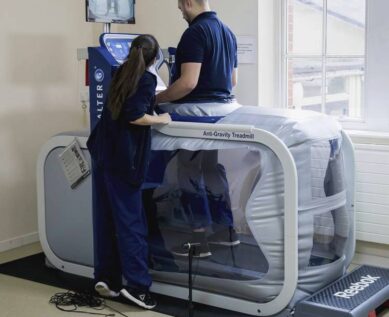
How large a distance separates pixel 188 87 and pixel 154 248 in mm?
929

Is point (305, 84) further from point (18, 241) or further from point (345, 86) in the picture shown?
point (18, 241)

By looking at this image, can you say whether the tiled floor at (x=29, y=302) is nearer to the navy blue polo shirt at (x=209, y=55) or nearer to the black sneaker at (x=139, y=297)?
the black sneaker at (x=139, y=297)

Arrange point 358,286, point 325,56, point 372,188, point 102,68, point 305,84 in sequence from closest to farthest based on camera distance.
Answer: point 358,286, point 102,68, point 372,188, point 325,56, point 305,84

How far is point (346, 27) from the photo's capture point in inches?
178

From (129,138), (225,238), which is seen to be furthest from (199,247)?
(129,138)

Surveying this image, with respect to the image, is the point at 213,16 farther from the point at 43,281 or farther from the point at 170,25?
the point at 43,281

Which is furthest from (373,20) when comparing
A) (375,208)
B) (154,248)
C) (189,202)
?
(154,248)

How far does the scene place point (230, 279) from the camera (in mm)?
3504

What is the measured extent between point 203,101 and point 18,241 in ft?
6.26

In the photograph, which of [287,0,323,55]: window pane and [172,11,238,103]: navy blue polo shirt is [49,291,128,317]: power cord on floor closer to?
[172,11,238,103]: navy blue polo shirt

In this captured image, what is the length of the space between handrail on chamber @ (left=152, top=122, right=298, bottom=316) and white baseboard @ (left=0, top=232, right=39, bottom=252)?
5.83ft

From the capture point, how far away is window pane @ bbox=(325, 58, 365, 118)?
4.54 m

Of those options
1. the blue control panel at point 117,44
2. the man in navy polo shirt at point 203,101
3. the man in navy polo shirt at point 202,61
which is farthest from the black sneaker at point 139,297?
the blue control panel at point 117,44

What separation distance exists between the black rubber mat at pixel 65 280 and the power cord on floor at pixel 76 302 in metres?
0.10
